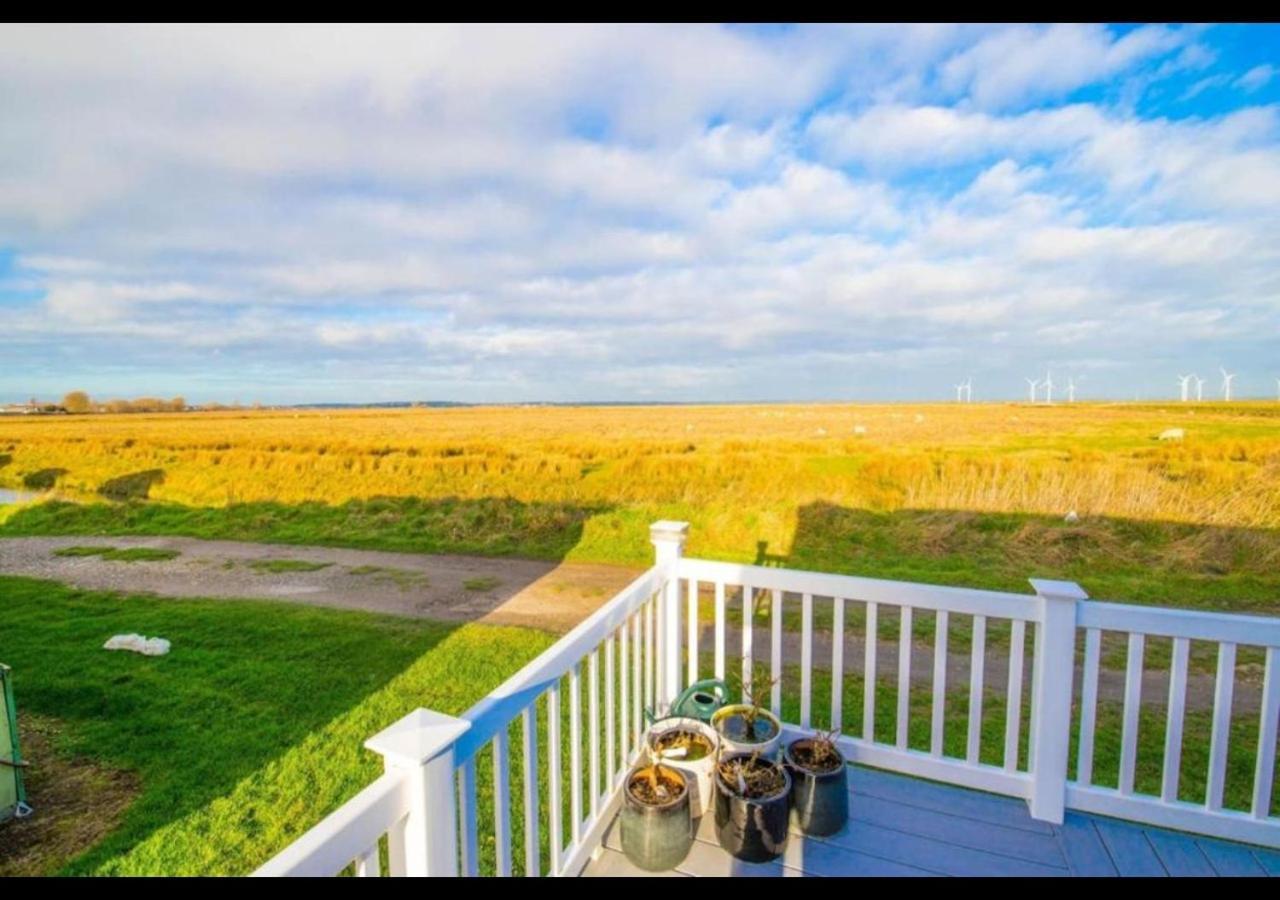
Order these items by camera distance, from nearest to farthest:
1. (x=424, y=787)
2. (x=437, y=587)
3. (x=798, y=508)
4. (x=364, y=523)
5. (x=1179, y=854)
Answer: (x=424, y=787), (x=1179, y=854), (x=437, y=587), (x=798, y=508), (x=364, y=523)

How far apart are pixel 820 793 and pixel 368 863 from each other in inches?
77.1

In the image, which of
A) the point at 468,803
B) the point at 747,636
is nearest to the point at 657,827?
the point at 468,803

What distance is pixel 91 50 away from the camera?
144 inches

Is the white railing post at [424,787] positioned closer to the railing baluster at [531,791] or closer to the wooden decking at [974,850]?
the railing baluster at [531,791]

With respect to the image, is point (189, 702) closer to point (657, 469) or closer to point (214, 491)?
point (657, 469)

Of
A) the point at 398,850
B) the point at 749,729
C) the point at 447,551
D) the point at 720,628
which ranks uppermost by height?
the point at 398,850

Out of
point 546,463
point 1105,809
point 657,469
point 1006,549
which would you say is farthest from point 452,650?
point 546,463

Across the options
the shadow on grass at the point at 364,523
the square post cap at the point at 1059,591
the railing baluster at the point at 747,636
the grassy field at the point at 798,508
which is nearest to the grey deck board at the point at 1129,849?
the square post cap at the point at 1059,591

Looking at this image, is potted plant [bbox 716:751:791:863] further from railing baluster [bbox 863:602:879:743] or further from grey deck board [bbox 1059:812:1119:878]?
grey deck board [bbox 1059:812:1119:878]

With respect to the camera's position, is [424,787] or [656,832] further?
[656,832]

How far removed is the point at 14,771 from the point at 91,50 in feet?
14.1

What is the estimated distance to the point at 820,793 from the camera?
242 cm

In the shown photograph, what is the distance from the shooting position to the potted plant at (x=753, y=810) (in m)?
2.24

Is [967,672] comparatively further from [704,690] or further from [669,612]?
[669,612]
